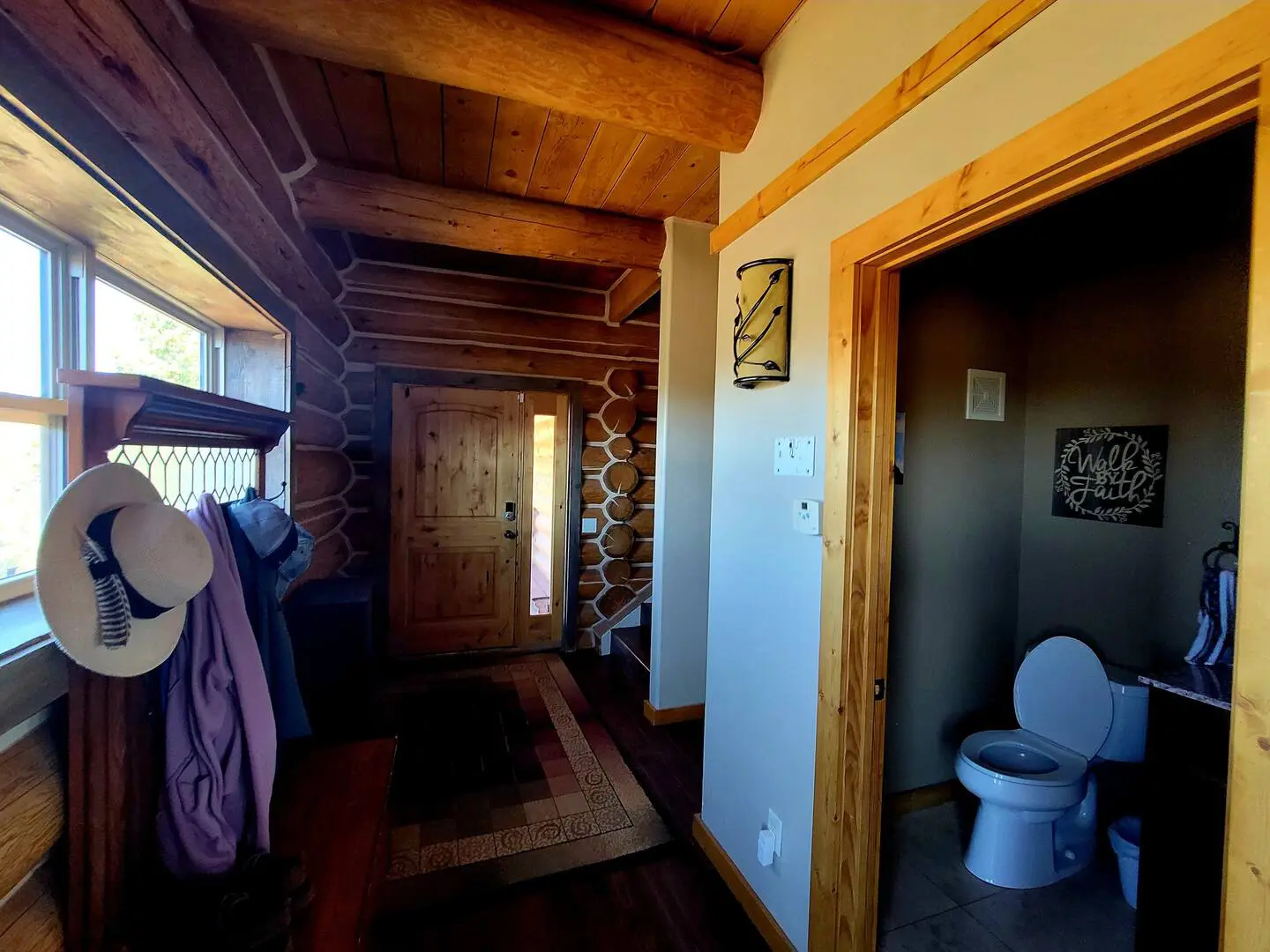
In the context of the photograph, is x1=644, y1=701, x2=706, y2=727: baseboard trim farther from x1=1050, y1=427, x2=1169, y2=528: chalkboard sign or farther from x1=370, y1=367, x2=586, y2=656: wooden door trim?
x1=1050, y1=427, x2=1169, y2=528: chalkboard sign

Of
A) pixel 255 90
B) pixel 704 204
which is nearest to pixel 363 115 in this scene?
pixel 255 90

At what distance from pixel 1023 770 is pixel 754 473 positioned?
1.65m

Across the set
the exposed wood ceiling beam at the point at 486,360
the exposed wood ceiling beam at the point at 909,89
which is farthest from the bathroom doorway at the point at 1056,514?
the exposed wood ceiling beam at the point at 486,360

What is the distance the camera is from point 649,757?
2.69 metres

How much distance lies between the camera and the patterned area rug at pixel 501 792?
196 centimetres

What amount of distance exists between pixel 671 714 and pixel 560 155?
291cm

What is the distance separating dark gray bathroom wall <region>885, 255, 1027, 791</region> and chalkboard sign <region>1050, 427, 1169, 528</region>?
7.1 inches

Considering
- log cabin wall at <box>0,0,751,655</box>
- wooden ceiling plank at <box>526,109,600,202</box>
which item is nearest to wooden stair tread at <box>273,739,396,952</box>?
log cabin wall at <box>0,0,751,655</box>

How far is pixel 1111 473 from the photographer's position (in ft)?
7.18

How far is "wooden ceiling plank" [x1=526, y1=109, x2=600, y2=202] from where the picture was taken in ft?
6.79

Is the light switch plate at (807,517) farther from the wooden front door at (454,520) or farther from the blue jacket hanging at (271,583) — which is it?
the wooden front door at (454,520)

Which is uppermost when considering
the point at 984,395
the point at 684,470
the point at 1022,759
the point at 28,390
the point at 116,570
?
the point at 984,395

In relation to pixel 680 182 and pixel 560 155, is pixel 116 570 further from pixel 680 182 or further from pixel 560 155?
pixel 680 182

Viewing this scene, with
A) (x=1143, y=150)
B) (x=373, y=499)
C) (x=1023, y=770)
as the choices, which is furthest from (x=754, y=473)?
(x=373, y=499)
